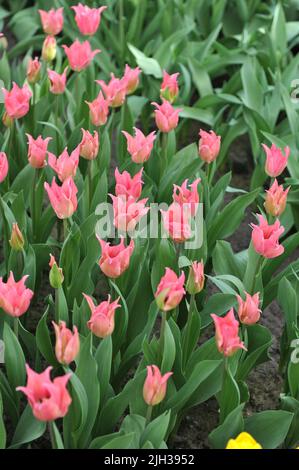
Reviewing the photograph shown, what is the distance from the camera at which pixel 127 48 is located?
114 inches

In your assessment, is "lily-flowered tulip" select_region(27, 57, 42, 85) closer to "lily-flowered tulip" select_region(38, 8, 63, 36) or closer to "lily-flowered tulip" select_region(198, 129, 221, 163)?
"lily-flowered tulip" select_region(38, 8, 63, 36)

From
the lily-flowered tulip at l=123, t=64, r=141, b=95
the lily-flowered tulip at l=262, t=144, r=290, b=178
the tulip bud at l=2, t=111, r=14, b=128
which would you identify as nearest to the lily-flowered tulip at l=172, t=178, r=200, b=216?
the lily-flowered tulip at l=262, t=144, r=290, b=178

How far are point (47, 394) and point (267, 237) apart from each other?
1.85 ft

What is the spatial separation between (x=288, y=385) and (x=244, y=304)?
15.1 inches

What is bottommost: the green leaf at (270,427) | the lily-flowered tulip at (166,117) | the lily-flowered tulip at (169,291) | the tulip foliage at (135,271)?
the green leaf at (270,427)

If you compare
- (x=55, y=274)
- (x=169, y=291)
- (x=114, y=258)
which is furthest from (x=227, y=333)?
(x=55, y=274)

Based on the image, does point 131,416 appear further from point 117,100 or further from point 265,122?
point 265,122

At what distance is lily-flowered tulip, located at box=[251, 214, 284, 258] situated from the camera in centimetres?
159

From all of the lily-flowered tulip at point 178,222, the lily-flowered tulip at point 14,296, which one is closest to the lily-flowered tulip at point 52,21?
the lily-flowered tulip at point 178,222

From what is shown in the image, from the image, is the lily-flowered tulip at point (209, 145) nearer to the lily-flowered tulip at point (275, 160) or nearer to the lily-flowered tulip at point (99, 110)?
the lily-flowered tulip at point (275, 160)

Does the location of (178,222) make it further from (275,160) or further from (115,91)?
(115,91)

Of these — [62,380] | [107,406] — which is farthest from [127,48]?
[62,380]

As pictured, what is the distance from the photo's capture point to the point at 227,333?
1405 mm

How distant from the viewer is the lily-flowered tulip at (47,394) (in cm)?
123
